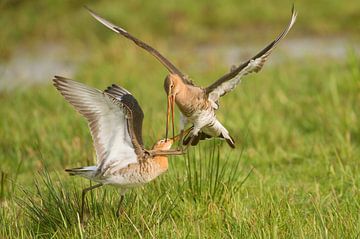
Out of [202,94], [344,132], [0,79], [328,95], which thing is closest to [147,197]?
[202,94]

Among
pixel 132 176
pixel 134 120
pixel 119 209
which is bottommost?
pixel 119 209

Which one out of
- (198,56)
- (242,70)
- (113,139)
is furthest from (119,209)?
(198,56)

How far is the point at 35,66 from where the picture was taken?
13.8 m

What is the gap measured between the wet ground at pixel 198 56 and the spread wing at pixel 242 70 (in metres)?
6.35

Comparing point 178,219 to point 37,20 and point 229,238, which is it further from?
point 37,20

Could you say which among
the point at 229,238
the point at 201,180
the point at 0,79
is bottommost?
the point at 229,238

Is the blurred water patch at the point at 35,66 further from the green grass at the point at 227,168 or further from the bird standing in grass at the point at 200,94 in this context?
the bird standing in grass at the point at 200,94

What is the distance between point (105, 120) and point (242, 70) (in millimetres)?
1026

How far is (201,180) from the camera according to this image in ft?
19.2

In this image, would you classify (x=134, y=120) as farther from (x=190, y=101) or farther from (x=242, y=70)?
(x=242, y=70)

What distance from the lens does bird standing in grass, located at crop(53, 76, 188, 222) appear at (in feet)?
16.7

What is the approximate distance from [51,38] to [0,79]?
3522 mm

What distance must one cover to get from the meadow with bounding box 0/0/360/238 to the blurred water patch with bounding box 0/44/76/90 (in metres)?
0.25

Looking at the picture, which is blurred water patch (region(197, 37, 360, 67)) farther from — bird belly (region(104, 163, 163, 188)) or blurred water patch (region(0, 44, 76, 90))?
bird belly (region(104, 163, 163, 188))
